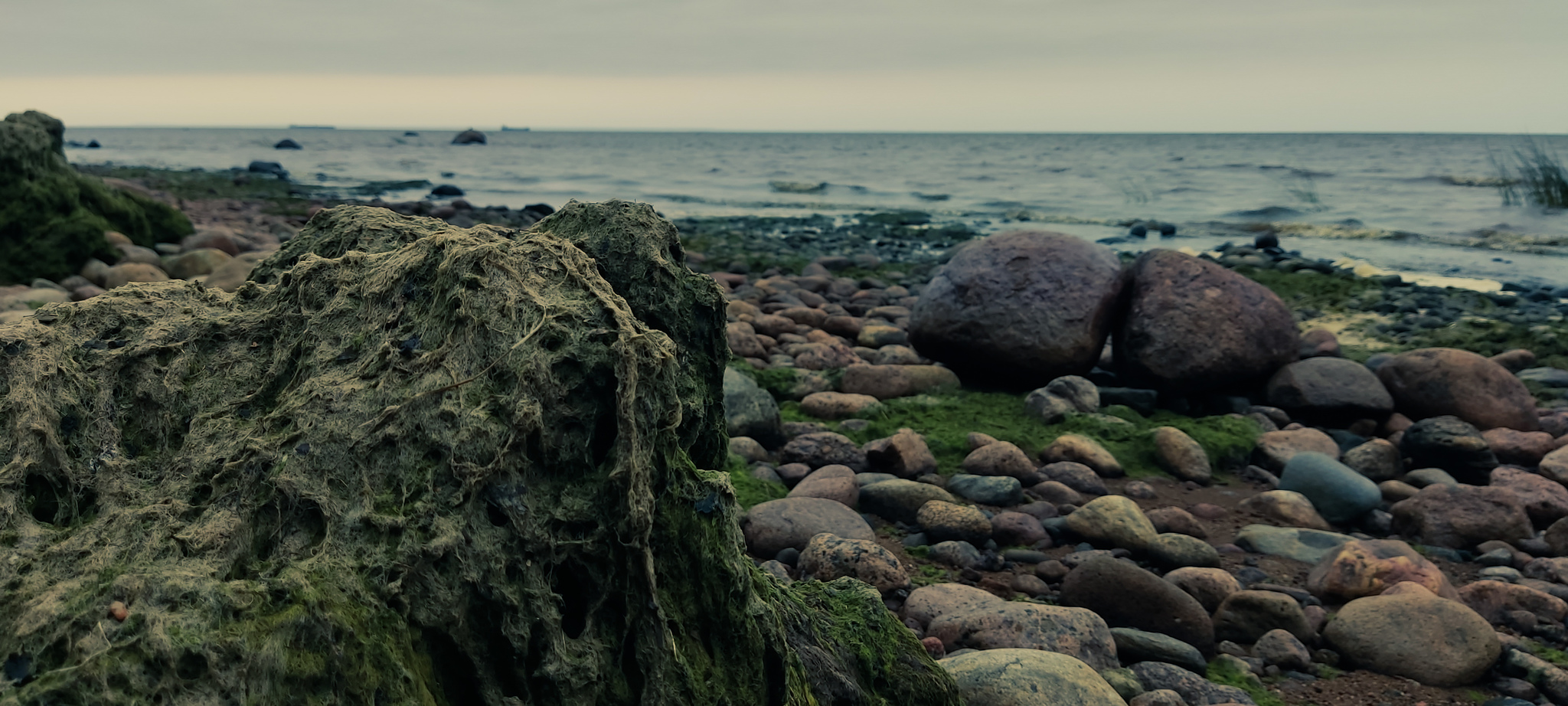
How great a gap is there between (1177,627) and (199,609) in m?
3.30

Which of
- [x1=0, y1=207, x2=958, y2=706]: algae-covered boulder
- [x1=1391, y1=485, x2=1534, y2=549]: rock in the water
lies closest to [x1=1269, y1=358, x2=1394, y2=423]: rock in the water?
[x1=1391, y1=485, x2=1534, y2=549]: rock in the water

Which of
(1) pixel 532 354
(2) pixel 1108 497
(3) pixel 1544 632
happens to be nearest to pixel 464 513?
(1) pixel 532 354

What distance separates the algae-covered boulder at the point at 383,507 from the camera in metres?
1.36

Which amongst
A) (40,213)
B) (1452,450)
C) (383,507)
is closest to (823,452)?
(1452,450)

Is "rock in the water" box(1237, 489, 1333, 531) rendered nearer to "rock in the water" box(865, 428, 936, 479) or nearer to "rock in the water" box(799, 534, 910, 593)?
"rock in the water" box(865, 428, 936, 479)

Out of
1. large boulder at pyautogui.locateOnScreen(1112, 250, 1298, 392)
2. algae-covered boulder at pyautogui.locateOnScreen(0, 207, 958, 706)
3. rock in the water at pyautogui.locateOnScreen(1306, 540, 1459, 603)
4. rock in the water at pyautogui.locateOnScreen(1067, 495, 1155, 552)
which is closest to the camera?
algae-covered boulder at pyautogui.locateOnScreen(0, 207, 958, 706)

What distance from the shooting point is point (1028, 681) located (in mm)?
2727

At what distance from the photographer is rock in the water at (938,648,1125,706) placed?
106 inches

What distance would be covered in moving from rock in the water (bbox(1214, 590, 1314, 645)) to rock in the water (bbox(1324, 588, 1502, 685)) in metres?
0.11

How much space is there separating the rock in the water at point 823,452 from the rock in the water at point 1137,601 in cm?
167

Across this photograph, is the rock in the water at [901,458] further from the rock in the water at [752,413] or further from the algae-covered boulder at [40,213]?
the algae-covered boulder at [40,213]

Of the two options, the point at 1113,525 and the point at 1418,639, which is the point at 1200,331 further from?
the point at 1418,639

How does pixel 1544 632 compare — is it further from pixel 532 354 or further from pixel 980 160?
pixel 980 160

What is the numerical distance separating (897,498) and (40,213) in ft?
30.5
